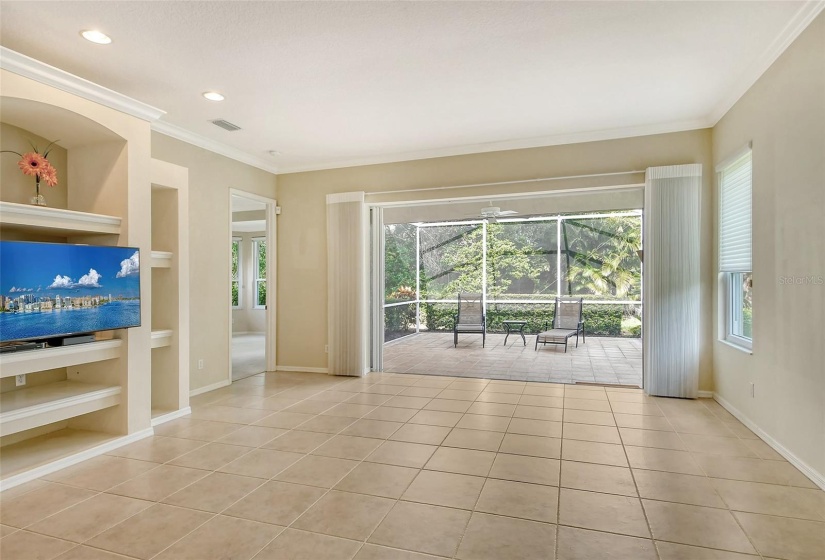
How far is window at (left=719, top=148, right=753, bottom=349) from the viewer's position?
371 centimetres

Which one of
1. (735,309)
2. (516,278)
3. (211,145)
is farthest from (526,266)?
(211,145)

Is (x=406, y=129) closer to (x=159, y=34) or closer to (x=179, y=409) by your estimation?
(x=159, y=34)

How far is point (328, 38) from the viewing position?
287cm

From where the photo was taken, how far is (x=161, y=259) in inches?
155

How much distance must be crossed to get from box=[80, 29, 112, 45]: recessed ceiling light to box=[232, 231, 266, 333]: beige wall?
26.9ft

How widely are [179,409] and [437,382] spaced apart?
9.08ft

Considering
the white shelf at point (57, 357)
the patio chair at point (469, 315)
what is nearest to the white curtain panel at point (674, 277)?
the patio chair at point (469, 315)

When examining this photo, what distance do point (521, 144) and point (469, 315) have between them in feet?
13.4

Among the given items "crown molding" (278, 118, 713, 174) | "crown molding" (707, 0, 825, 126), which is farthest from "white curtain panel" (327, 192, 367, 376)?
"crown molding" (707, 0, 825, 126)

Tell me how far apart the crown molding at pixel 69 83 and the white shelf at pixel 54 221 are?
812 mm

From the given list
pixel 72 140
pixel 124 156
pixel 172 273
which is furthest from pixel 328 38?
pixel 172 273

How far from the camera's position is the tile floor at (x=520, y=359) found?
571 cm

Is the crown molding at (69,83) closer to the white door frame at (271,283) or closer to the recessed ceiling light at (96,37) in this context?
the recessed ceiling light at (96,37)

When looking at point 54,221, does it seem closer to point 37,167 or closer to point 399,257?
point 37,167
